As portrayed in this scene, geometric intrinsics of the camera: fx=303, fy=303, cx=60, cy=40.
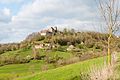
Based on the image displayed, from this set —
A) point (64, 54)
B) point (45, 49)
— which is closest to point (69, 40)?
point (45, 49)

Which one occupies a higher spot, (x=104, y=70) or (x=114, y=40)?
(x=114, y=40)

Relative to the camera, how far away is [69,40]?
5930 inches

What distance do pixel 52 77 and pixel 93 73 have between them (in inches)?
869

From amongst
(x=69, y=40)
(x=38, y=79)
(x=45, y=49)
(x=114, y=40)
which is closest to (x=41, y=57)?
(x=45, y=49)

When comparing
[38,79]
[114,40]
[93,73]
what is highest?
[114,40]

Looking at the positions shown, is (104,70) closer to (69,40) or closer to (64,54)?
(64,54)

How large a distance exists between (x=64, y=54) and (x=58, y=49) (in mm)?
15555

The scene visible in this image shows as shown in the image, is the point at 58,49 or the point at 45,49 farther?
the point at 45,49

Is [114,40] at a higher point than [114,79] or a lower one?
higher

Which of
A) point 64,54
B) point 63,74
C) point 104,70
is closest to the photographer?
point 104,70

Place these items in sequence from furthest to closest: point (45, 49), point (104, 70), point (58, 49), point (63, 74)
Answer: point (45, 49), point (58, 49), point (63, 74), point (104, 70)

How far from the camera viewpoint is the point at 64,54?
376 ft

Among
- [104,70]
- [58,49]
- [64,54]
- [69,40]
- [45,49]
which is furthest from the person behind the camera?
[69,40]

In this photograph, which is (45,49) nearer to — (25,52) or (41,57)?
(25,52)
